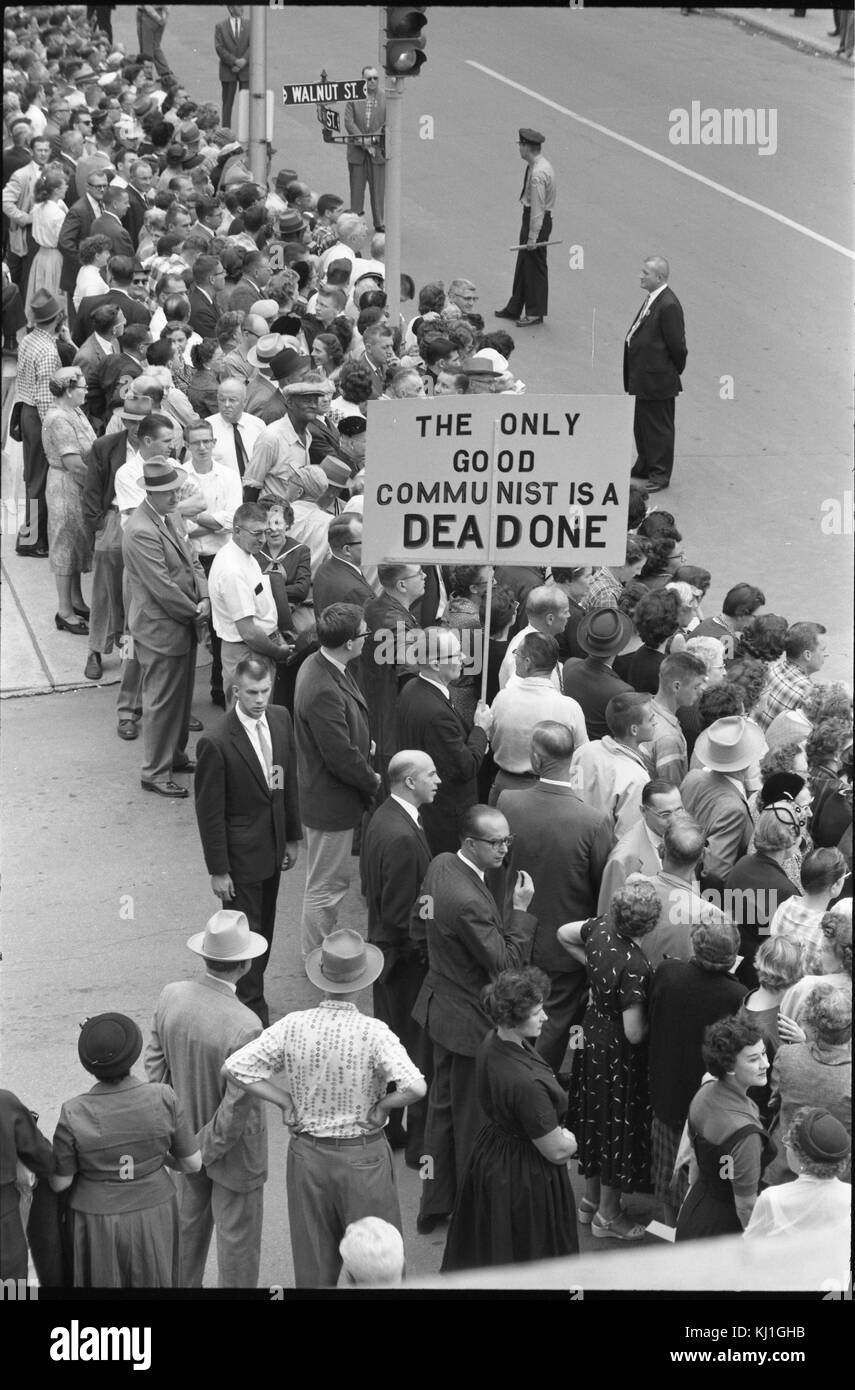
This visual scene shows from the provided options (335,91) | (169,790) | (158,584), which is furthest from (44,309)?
(169,790)

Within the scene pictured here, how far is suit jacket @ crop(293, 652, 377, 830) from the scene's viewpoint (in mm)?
8445

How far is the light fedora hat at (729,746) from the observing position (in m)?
7.83

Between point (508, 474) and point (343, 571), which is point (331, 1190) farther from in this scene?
point (343, 571)

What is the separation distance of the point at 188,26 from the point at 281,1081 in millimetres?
30594

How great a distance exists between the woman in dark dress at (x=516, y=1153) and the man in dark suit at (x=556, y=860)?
1.16m

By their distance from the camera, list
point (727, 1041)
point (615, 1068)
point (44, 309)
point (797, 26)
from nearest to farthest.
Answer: point (727, 1041) < point (615, 1068) < point (44, 309) < point (797, 26)

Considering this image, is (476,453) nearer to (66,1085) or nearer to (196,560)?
(196,560)

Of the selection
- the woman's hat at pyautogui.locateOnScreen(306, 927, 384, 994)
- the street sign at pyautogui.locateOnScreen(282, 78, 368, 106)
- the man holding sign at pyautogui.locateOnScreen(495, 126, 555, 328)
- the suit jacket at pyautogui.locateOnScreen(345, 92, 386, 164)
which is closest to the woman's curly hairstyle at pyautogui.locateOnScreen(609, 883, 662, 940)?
the woman's hat at pyautogui.locateOnScreen(306, 927, 384, 994)

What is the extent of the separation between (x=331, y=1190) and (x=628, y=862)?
1.81 meters

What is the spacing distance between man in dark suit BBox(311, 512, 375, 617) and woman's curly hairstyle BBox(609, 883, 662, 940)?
3.13 metres

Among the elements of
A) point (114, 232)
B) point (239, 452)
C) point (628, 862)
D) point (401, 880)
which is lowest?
point (401, 880)

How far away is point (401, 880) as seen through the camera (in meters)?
7.45

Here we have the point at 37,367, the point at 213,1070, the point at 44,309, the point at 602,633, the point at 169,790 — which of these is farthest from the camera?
the point at 37,367
